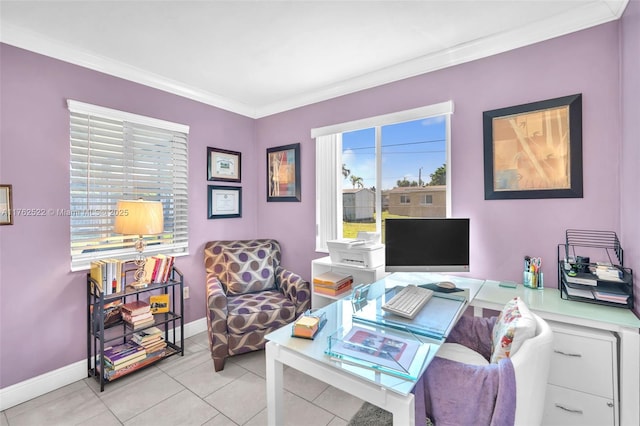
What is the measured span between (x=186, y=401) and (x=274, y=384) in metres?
1.12

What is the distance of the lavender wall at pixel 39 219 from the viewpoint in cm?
205

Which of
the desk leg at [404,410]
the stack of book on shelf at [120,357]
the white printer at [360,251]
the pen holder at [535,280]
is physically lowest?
the stack of book on shelf at [120,357]

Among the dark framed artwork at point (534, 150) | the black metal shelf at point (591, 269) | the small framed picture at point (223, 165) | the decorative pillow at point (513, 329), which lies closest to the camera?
the decorative pillow at point (513, 329)

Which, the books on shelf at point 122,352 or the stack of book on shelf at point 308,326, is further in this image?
the books on shelf at point 122,352

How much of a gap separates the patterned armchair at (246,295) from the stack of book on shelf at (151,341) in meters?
0.48

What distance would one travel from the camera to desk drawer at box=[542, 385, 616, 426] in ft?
4.87

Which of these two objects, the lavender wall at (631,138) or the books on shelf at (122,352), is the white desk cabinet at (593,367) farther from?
the books on shelf at (122,352)

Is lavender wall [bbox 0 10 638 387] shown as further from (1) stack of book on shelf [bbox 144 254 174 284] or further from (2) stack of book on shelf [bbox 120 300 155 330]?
(1) stack of book on shelf [bbox 144 254 174 284]

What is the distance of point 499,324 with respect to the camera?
145cm

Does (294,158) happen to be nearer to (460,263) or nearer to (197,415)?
(460,263)

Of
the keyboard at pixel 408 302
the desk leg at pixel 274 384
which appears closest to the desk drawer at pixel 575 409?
the keyboard at pixel 408 302

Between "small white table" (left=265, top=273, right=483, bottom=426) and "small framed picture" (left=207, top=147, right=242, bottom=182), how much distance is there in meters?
2.24

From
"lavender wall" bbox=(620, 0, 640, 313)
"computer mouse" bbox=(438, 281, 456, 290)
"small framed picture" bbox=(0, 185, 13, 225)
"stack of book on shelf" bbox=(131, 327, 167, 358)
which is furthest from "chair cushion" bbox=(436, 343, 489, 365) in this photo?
"small framed picture" bbox=(0, 185, 13, 225)

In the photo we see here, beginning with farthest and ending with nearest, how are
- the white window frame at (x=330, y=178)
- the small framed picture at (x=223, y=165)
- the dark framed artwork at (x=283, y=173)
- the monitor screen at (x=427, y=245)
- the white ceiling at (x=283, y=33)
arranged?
the dark framed artwork at (x=283, y=173) < the small framed picture at (x=223, y=165) < the white window frame at (x=330, y=178) < the monitor screen at (x=427, y=245) < the white ceiling at (x=283, y=33)
